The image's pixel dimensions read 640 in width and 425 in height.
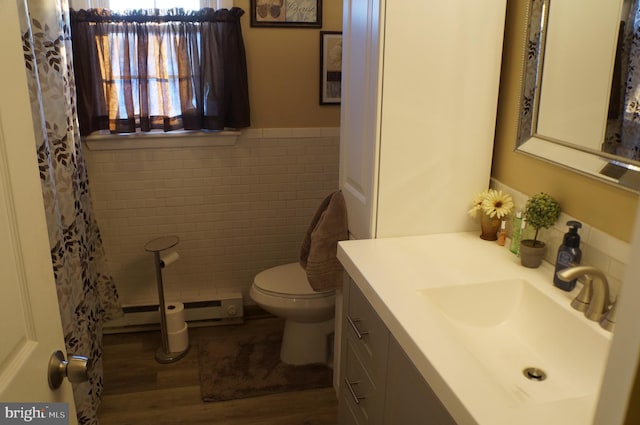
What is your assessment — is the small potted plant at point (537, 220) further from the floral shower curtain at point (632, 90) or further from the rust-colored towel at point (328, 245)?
the rust-colored towel at point (328, 245)

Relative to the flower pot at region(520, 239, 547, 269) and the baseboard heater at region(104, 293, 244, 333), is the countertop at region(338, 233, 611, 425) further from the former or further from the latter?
the baseboard heater at region(104, 293, 244, 333)

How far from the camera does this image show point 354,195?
6.48ft

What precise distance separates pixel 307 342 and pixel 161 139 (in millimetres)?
1263

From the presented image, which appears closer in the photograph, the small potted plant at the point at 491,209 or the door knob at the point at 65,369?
the door knob at the point at 65,369

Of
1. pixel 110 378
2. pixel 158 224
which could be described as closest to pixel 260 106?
pixel 158 224

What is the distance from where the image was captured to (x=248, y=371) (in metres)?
2.65

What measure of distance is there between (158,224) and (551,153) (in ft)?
6.74

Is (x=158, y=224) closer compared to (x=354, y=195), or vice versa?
(x=354, y=195)

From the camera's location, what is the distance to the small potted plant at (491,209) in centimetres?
177

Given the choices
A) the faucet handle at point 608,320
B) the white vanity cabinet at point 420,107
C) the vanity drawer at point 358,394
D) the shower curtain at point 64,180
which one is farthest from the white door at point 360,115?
the shower curtain at point 64,180

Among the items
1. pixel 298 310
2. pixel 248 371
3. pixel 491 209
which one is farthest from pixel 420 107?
pixel 248 371

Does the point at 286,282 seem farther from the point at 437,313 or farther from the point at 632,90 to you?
the point at 632,90

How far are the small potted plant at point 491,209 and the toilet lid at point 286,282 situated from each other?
882 millimetres

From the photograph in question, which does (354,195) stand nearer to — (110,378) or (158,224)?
(158,224)
